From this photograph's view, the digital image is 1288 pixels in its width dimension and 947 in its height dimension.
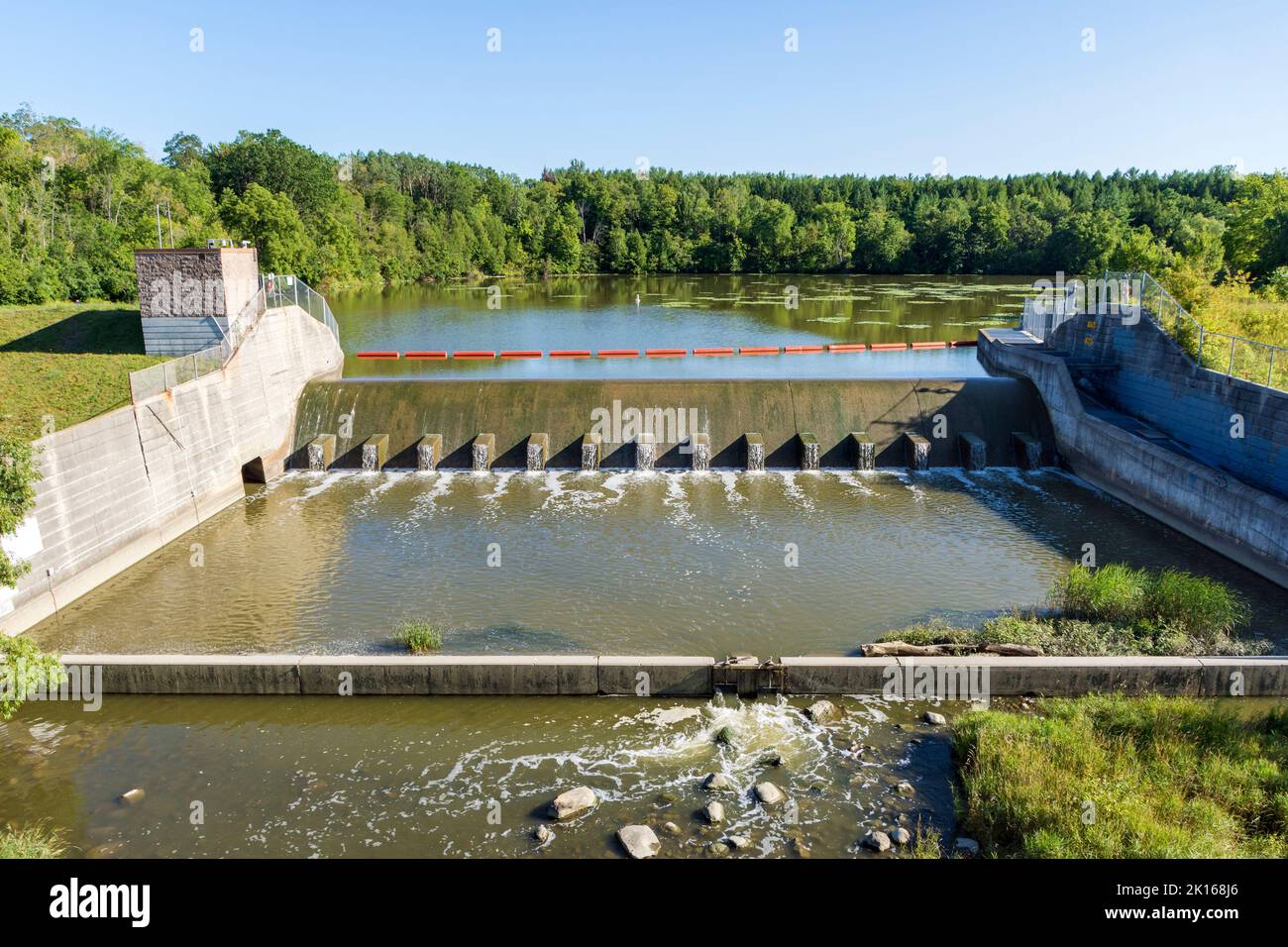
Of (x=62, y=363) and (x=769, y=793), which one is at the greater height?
(x=62, y=363)

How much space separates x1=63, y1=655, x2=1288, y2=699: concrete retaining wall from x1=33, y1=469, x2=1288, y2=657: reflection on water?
1.22 m

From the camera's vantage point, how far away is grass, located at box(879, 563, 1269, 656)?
1376 cm

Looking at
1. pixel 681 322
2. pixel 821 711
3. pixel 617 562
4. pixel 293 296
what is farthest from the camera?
pixel 681 322

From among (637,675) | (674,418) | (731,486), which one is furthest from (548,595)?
(674,418)

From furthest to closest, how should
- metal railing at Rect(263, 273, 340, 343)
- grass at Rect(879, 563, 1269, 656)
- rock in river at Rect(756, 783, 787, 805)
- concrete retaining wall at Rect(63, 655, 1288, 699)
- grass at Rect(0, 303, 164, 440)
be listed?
metal railing at Rect(263, 273, 340, 343)
grass at Rect(0, 303, 164, 440)
grass at Rect(879, 563, 1269, 656)
concrete retaining wall at Rect(63, 655, 1288, 699)
rock in river at Rect(756, 783, 787, 805)

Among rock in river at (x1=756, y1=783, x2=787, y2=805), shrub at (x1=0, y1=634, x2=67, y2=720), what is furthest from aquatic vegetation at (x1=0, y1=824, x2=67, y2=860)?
rock in river at (x1=756, y1=783, x2=787, y2=805)

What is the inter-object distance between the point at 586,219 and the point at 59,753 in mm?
113069

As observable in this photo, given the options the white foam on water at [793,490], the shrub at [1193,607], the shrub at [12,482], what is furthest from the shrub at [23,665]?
the white foam on water at [793,490]

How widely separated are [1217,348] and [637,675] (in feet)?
58.1

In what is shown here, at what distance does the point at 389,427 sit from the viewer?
86.0 feet

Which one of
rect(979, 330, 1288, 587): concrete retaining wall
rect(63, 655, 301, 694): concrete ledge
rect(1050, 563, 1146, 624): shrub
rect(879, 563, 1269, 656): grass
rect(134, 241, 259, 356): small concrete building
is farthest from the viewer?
rect(134, 241, 259, 356): small concrete building

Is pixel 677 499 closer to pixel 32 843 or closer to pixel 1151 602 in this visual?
pixel 1151 602

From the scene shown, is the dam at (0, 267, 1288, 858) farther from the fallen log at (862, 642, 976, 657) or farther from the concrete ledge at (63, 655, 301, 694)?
the fallen log at (862, 642, 976, 657)

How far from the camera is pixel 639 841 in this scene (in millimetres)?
9508
